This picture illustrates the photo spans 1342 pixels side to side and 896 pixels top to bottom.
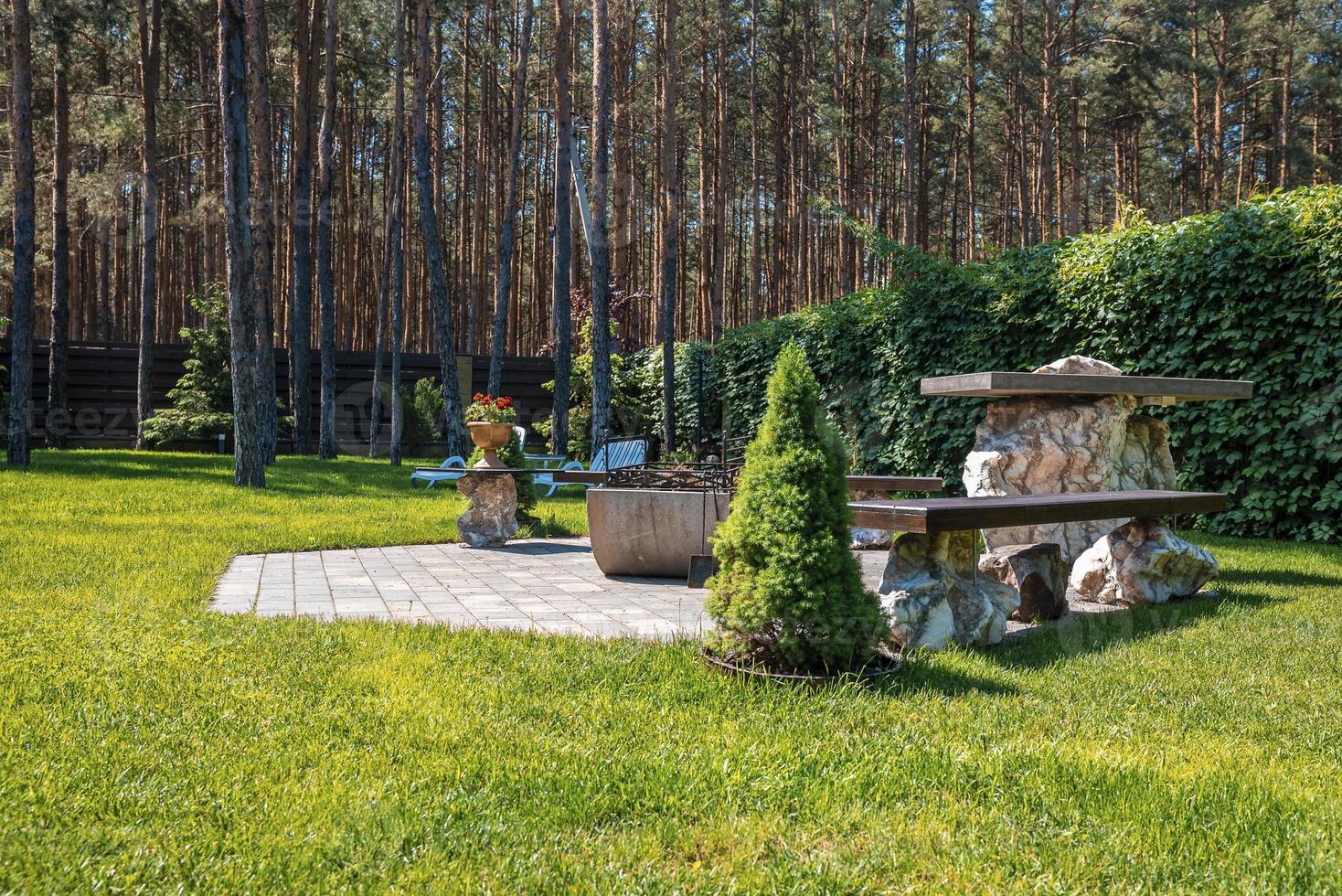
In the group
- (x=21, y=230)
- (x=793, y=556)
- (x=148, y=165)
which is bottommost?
(x=793, y=556)

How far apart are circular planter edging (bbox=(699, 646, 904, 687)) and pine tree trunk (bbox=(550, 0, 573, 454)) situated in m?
12.3

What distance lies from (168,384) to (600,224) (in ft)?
43.0

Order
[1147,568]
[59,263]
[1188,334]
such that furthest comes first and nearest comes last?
[59,263] < [1188,334] < [1147,568]

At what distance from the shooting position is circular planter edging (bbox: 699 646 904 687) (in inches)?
145

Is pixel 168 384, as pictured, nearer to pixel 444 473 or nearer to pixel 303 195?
pixel 303 195

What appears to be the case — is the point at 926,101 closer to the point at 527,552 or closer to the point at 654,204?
the point at 654,204

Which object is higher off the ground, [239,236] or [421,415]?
[239,236]

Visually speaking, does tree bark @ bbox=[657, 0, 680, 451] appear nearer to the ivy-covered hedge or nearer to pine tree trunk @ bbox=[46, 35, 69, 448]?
the ivy-covered hedge

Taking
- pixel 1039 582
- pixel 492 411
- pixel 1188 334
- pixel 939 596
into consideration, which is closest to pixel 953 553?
pixel 939 596

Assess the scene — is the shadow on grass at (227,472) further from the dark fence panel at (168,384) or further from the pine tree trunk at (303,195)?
the dark fence panel at (168,384)

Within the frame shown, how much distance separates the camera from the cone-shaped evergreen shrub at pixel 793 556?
3.66 metres

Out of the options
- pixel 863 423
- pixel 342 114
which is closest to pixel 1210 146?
pixel 863 423

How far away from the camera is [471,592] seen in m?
6.08

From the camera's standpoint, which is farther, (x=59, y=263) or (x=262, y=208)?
(x=59, y=263)
